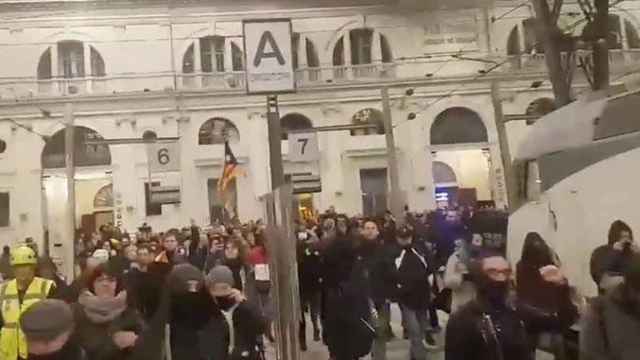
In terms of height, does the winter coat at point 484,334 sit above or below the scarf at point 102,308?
below

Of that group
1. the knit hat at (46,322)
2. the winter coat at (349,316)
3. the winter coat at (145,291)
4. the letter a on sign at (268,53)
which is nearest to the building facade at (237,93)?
the winter coat at (349,316)

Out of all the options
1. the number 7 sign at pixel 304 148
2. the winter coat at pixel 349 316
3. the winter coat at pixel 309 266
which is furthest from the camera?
the number 7 sign at pixel 304 148

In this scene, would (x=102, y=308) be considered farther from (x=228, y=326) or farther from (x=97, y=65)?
(x=97, y=65)

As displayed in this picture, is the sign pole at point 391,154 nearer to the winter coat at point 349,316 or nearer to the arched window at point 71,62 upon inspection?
the arched window at point 71,62

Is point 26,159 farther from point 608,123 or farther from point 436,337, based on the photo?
point 608,123

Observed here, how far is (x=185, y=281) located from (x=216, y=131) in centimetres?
2986

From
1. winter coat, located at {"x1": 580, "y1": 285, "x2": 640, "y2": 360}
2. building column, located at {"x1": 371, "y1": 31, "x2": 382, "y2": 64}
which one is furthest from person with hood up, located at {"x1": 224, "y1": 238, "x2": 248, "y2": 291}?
building column, located at {"x1": 371, "y1": 31, "x2": 382, "y2": 64}

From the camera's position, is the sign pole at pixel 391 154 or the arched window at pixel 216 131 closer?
the sign pole at pixel 391 154

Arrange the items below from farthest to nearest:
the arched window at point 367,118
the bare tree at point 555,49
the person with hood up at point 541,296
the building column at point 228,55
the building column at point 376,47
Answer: the building column at point 376,47 → the building column at point 228,55 → the arched window at point 367,118 → the bare tree at point 555,49 → the person with hood up at point 541,296

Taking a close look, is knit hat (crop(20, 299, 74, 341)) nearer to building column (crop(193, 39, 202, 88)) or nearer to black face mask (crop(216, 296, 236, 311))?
black face mask (crop(216, 296, 236, 311))

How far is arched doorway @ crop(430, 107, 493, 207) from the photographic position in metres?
33.8

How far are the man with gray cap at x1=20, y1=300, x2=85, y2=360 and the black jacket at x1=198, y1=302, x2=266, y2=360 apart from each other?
1724mm

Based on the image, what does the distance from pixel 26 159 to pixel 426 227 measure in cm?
2166

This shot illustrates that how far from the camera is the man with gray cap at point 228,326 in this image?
17.7ft
